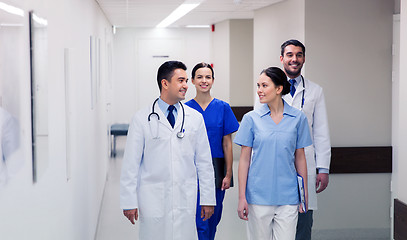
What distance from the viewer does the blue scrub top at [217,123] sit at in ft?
13.4

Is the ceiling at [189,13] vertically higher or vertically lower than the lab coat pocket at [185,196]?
higher

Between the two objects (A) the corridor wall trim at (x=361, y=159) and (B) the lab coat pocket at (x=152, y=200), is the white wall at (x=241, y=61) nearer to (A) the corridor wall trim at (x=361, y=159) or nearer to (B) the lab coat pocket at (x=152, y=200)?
(A) the corridor wall trim at (x=361, y=159)

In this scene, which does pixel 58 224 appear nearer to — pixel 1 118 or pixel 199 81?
pixel 1 118

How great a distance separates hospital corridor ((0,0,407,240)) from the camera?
1.99m

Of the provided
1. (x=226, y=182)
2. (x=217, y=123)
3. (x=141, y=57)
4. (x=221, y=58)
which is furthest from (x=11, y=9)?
(x=141, y=57)

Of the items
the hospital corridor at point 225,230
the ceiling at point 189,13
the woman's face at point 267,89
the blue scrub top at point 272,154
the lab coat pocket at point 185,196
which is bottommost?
the hospital corridor at point 225,230

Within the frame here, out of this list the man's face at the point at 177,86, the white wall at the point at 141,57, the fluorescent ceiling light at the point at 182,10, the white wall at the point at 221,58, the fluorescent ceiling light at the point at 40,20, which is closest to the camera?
the fluorescent ceiling light at the point at 40,20

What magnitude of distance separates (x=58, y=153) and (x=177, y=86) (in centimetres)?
82

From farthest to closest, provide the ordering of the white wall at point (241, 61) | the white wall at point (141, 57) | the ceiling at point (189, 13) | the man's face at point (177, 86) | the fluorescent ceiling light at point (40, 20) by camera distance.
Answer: the white wall at point (141, 57) < the white wall at point (241, 61) < the ceiling at point (189, 13) < the man's face at point (177, 86) < the fluorescent ceiling light at point (40, 20)

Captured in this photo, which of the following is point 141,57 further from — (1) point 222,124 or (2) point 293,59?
(2) point 293,59

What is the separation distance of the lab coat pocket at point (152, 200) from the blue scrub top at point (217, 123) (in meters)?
1.01

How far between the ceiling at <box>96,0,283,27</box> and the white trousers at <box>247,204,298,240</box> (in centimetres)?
418

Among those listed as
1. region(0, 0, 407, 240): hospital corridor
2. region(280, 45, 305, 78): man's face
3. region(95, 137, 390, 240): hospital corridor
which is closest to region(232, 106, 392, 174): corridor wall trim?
region(0, 0, 407, 240): hospital corridor

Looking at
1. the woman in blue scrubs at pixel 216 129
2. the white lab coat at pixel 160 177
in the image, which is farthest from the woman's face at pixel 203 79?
the white lab coat at pixel 160 177
